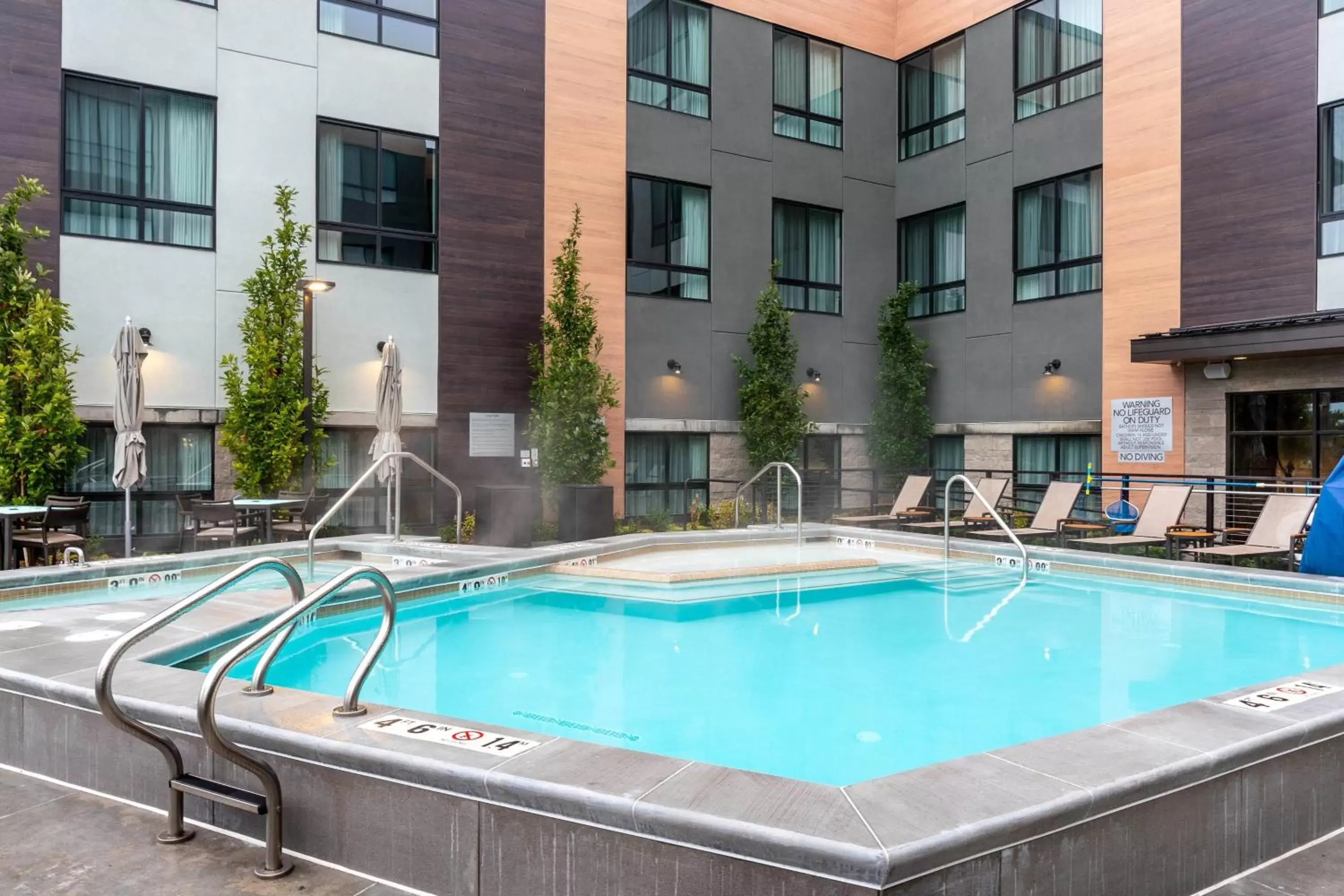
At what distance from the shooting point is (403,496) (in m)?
12.5

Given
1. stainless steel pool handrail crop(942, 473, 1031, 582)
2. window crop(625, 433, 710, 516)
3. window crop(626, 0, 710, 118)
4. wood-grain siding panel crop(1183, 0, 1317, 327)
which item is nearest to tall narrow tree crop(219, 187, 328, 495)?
window crop(625, 433, 710, 516)

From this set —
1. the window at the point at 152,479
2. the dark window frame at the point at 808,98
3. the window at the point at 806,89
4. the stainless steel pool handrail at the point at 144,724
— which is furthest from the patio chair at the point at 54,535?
the window at the point at 806,89

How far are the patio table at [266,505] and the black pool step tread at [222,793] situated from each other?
6.80 meters

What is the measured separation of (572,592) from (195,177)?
7.36 meters

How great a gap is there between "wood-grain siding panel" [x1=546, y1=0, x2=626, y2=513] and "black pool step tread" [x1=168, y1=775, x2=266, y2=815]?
35.5 ft

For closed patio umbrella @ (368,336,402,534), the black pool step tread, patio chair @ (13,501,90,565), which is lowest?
the black pool step tread

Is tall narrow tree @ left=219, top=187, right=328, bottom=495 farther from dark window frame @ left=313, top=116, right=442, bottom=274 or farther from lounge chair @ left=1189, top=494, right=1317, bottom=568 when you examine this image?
lounge chair @ left=1189, top=494, right=1317, bottom=568

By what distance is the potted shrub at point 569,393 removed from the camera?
12266 millimetres

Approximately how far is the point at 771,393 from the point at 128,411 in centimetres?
878

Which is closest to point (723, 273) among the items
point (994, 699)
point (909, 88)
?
point (909, 88)

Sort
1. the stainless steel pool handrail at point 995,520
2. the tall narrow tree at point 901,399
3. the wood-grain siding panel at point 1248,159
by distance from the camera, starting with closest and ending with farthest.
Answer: the stainless steel pool handrail at point 995,520 < the wood-grain siding panel at point 1248,159 < the tall narrow tree at point 901,399

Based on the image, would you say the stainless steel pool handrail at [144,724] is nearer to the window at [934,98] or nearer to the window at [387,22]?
the window at [387,22]

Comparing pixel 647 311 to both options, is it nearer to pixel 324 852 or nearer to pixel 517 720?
pixel 517 720

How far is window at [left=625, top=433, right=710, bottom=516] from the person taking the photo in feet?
46.7
